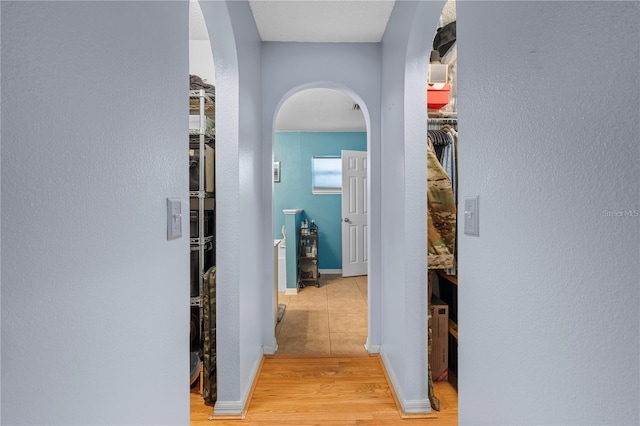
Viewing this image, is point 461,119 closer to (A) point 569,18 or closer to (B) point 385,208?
(A) point 569,18

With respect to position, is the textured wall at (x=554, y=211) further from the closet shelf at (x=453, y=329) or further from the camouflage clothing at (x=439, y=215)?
the closet shelf at (x=453, y=329)

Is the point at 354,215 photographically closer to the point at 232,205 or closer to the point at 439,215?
the point at 439,215

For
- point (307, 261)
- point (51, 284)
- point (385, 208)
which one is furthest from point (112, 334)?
point (307, 261)

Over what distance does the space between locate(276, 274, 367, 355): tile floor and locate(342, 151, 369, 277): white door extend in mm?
535

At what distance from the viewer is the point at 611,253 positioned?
494mm

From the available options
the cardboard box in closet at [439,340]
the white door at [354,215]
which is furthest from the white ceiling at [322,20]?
the white door at [354,215]

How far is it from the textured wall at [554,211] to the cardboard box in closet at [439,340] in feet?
3.91

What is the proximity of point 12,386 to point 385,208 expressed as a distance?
208cm

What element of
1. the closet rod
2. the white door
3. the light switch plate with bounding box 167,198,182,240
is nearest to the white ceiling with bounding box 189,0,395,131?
the closet rod

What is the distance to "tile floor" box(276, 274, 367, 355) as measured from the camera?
2.63 metres

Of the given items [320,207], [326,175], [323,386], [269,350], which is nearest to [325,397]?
[323,386]

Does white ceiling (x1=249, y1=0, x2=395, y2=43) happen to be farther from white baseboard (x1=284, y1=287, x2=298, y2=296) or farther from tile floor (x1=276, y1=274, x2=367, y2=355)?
white baseboard (x1=284, y1=287, x2=298, y2=296)

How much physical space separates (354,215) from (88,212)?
469 centimetres

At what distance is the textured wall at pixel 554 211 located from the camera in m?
0.48
